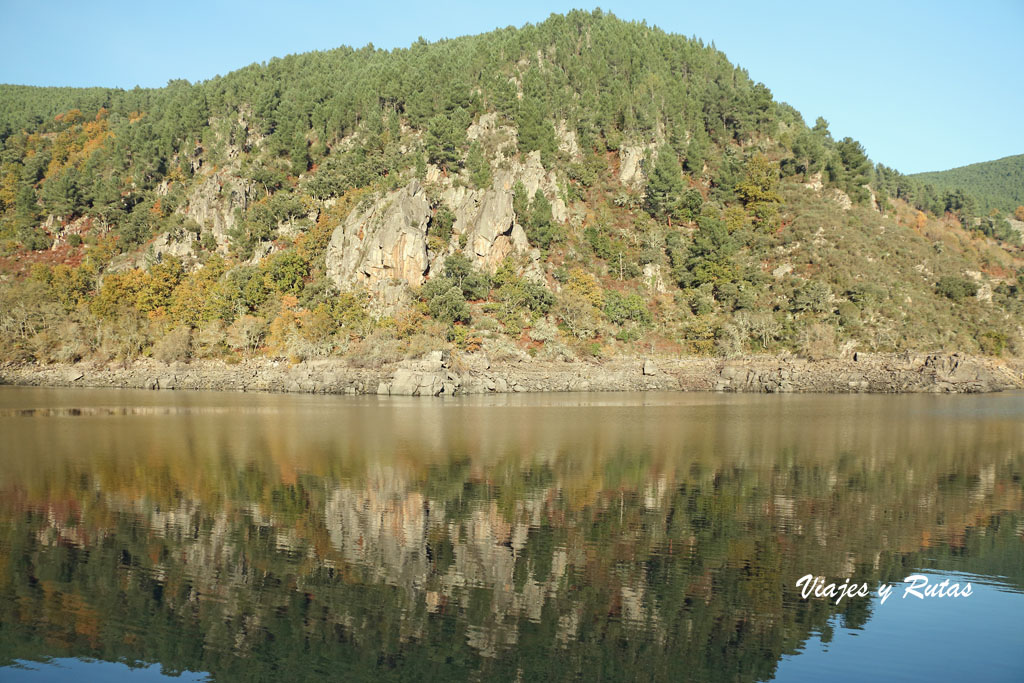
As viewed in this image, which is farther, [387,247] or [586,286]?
[586,286]

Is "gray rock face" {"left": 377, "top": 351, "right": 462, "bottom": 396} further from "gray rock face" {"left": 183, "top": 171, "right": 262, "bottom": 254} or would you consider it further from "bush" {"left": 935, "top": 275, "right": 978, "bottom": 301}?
"bush" {"left": 935, "top": 275, "right": 978, "bottom": 301}

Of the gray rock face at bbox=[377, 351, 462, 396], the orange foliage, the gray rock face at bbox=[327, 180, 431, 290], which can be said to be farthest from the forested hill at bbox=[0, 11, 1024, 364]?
the gray rock face at bbox=[377, 351, 462, 396]

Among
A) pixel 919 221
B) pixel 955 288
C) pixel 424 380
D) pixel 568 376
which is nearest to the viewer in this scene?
pixel 424 380

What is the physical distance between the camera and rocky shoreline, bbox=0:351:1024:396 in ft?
222

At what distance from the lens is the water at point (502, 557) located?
12078 mm

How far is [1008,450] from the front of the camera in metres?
32.5

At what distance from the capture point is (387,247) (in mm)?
80375

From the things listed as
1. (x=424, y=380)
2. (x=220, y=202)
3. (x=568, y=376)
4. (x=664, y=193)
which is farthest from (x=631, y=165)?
(x=220, y=202)

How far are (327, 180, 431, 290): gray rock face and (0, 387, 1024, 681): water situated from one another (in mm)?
47338

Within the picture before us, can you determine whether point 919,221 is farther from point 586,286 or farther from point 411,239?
point 411,239

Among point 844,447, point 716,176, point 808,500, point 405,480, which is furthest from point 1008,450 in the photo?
point 716,176

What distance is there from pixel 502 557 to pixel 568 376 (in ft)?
182

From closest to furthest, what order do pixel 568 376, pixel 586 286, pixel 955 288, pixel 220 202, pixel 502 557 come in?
1. pixel 502 557
2. pixel 568 376
3. pixel 586 286
4. pixel 955 288
5. pixel 220 202

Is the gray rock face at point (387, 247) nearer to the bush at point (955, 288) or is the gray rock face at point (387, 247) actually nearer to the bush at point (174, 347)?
the bush at point (174, 347)
